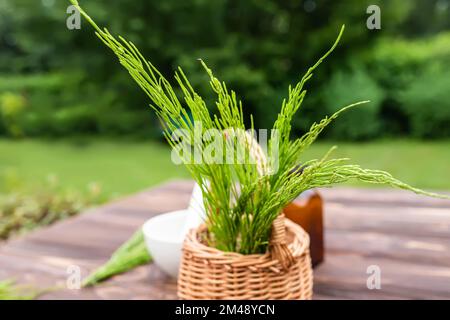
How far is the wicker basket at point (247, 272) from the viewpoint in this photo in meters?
0.75

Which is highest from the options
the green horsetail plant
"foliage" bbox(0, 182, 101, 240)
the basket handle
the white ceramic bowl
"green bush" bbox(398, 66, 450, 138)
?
"green bush" bbox(398, 66, 450, 138)

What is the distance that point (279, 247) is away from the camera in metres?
0.76

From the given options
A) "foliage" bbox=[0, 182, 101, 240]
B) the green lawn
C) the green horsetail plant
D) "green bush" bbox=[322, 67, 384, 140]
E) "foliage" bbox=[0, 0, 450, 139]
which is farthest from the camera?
"foliage" bbox=[0, 0, 450, 139]

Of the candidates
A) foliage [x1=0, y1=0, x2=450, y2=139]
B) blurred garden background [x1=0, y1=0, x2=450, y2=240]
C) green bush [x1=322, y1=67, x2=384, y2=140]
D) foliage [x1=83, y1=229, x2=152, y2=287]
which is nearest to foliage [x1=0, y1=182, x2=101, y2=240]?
foliage [x1=83, y1=229, x2=152, y2=287]

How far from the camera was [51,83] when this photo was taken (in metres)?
7.24

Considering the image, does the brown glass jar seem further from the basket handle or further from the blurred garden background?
the blurred garden background

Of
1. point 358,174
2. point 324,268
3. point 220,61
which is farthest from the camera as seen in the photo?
point 220,61

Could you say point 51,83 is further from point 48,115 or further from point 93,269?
point 93,269

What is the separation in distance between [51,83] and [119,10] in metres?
1.92

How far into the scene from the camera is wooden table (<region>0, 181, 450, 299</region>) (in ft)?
3.19

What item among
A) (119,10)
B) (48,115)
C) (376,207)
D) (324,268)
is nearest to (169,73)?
(119,10)

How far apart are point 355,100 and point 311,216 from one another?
4793 millimetres

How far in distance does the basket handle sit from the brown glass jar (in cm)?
29

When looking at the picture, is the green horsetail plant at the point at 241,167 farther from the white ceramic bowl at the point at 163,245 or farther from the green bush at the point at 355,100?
the green bush at the point at 355,100
